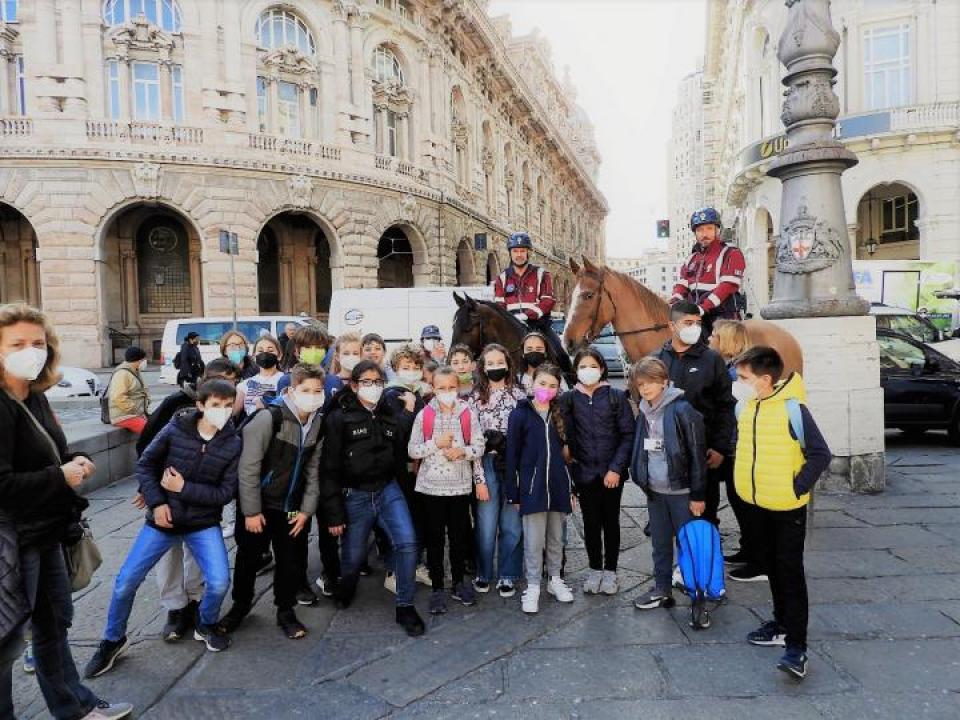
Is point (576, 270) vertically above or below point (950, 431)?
above

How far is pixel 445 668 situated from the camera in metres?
3.48

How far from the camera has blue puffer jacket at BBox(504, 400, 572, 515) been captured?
425 cm

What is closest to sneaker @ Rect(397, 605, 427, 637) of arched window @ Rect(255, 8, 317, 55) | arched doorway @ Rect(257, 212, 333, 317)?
arched doorway @ Rect(257, 212, 333, 317)

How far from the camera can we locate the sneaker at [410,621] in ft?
12.8

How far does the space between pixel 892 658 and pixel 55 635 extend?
4.23 m

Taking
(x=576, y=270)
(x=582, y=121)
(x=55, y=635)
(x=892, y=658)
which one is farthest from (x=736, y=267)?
(x=582, y=121)

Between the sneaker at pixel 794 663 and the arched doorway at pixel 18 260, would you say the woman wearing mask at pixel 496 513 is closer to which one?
the sneaker at pixel 794 663

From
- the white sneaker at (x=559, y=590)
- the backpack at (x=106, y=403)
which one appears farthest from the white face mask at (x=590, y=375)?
the backpack at (x=106, y=403)

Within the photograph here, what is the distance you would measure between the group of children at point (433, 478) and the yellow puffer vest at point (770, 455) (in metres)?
0.01

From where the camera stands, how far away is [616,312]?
20.8ft

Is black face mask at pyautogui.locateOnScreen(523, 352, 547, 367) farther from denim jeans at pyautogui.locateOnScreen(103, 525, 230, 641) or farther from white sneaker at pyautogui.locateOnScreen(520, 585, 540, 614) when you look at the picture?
denim jeans at pyautogui.locateOnScreen(103, 525, 230, 641)

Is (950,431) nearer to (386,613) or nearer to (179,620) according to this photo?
(386,613)

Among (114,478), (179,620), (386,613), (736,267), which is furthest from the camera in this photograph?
(114,478)

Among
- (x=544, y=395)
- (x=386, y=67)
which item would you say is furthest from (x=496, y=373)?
(x=386, y=67)
